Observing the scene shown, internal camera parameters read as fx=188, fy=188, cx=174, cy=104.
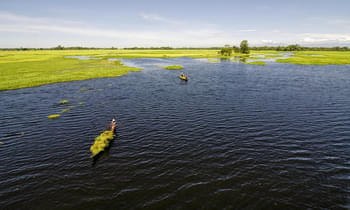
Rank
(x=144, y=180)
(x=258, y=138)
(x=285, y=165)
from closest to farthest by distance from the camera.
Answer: (x=144, y=180), (x=285, y=165), (x=258, y=138)

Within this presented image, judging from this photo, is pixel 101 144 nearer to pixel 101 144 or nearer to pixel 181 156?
pixel 101 144

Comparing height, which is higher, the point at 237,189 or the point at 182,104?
the point at 182,104

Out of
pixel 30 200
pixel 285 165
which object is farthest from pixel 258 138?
pixel 30 200

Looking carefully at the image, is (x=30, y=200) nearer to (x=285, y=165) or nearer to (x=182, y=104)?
(x=285, y=165)

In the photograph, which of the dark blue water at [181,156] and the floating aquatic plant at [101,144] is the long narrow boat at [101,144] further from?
the dark blue water at [181,156]

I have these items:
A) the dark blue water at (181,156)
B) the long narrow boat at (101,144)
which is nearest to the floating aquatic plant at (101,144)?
the long narrow boat at (101,144)

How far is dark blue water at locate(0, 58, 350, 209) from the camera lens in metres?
13.8

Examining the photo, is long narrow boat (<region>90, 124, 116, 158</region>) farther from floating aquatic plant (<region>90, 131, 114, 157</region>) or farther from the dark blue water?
the dark blue water

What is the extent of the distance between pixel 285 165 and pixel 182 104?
2071 cm

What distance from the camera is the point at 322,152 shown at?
18.6m

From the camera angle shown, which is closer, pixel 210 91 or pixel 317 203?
pixel 317 203

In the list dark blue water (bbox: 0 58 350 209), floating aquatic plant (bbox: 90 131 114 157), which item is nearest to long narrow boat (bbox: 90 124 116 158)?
floating aquatic plant (bbox: 90 131 114 157)

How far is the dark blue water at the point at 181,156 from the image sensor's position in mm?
13773

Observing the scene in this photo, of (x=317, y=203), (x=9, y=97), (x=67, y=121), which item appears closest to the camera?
(x=317, y=203)
